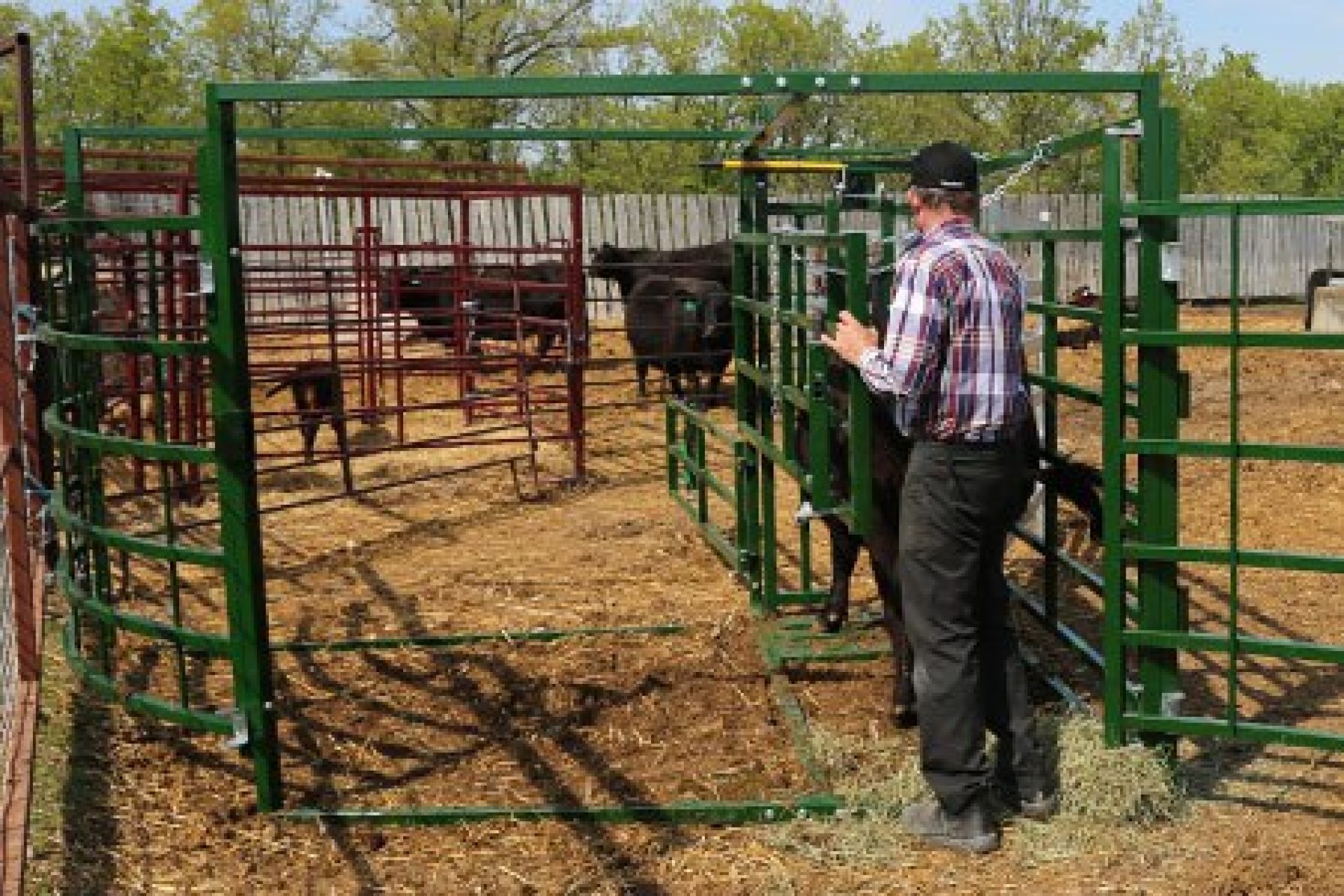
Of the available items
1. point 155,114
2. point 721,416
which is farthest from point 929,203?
point 155,114

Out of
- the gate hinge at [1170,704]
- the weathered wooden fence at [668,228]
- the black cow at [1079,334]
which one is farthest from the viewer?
the weathered wooden fence at [668,228]

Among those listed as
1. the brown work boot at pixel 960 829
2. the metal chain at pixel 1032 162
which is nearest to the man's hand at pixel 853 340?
the metal chain at pixel 1032 162

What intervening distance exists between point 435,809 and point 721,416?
9.39m

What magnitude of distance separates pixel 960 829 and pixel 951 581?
767mm

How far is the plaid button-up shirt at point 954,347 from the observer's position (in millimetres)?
4449

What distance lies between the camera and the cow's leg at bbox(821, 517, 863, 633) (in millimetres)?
6629

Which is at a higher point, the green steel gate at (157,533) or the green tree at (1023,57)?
the green tree at (1023,57)

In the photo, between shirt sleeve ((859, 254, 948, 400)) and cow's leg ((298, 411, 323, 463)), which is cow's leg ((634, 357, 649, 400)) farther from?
shirt sleeve ((859, 254, 948, 400))

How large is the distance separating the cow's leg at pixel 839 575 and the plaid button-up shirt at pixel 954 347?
2145mm

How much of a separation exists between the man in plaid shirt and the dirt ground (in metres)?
0.30

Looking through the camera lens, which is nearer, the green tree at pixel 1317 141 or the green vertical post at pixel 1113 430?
the green vertical post at pixel 1113 430

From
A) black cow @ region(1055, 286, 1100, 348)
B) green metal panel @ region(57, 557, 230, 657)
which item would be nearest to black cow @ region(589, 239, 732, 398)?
black cow @ region(1055, 286, 1100, 348)

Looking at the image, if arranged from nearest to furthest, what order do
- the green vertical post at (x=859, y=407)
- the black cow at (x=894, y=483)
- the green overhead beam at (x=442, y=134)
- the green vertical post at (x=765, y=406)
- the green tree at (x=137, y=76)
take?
the green vertical post at (x=859, y=407) → the black cow at (x=894, y=483) → the green overhead beam at (x=442, y=134) → the green vertical post at (x=765, y=406) → the green tree at (x=137, y=76)

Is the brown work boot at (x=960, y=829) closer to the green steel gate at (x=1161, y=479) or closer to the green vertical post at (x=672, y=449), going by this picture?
the green steel gate at (x=1161, y=479)
